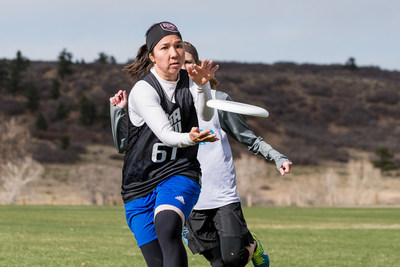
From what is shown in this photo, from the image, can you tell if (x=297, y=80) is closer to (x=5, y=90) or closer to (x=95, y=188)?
(x=5, y=90)

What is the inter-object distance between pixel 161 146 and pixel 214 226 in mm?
1804

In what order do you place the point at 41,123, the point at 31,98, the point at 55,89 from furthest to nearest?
the point at 55,89 < the point at 31,98 < the point at 41,123

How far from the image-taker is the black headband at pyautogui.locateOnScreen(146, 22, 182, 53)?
5.36m

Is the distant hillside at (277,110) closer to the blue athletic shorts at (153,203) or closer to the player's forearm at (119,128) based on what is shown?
the player's forearm at (119,128)

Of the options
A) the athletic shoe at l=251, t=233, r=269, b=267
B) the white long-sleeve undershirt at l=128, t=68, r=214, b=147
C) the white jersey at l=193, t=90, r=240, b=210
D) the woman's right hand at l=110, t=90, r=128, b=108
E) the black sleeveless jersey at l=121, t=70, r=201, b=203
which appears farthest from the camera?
the athletic shoe at l=251, t=233, r=269, b=267

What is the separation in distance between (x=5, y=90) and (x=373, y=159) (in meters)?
50.5

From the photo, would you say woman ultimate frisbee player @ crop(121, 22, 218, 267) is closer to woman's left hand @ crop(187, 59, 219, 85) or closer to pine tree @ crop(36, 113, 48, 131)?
woman's left hand @ crop(187, 59, 219, 85)

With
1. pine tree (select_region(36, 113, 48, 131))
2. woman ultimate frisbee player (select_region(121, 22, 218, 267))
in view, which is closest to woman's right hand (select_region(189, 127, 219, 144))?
woman ultimate frisbee player (select_region(121, 22, 218, 267))

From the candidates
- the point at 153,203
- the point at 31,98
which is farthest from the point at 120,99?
the point at 31,98

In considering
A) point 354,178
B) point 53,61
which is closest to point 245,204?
point 354,178

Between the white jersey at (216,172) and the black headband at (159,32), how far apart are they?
4.40 feet

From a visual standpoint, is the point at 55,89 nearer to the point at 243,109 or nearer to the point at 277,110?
the point at 277,110

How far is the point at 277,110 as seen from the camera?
358ft

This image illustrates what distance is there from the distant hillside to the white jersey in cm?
7029
